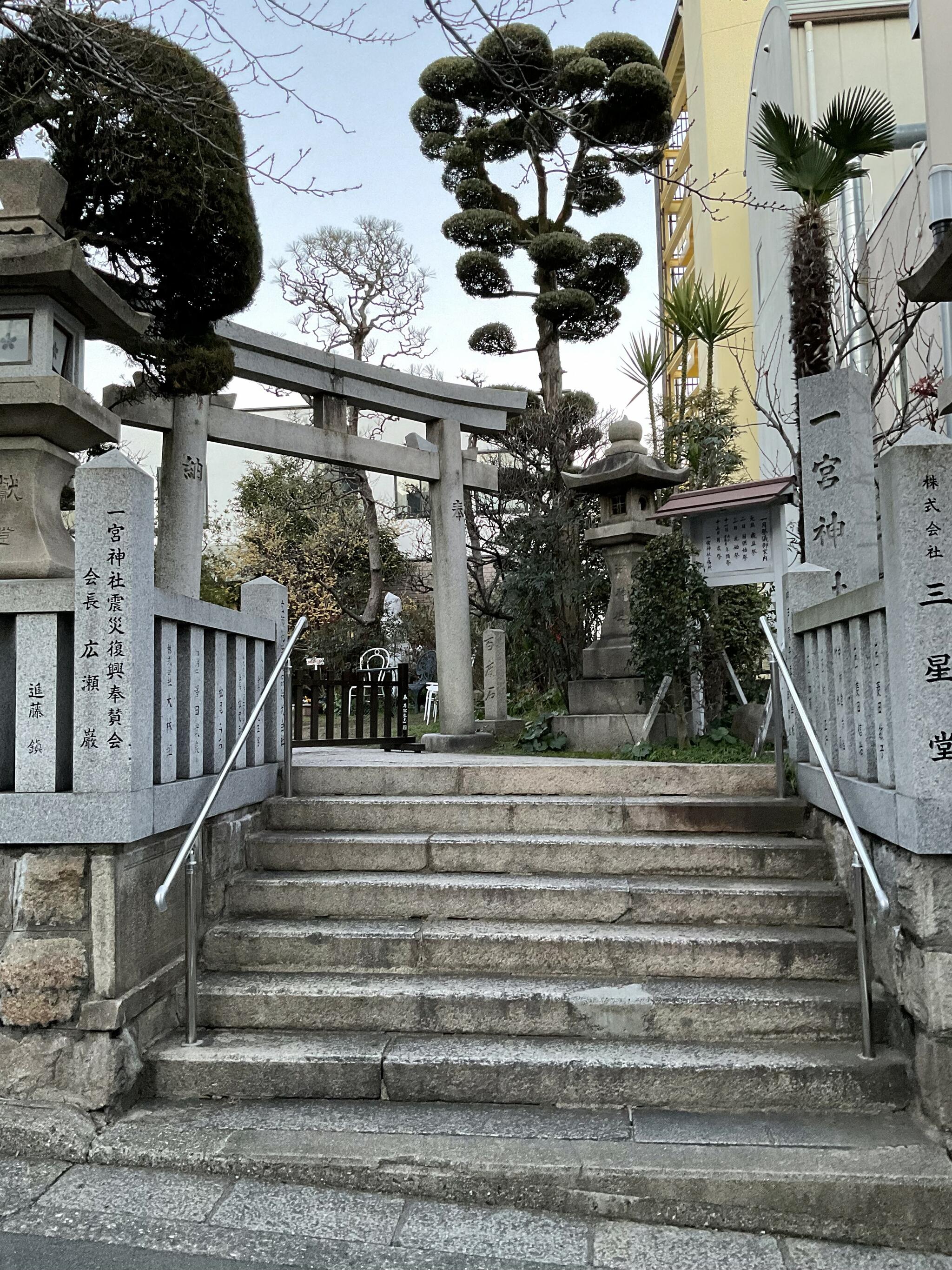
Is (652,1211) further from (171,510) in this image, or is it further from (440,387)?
(440,387)

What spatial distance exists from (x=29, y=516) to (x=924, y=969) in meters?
4.28

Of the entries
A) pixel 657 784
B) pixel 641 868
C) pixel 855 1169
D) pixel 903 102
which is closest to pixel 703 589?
pixel 657 784

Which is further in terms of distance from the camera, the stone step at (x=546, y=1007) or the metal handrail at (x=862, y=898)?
the stone step at (x=546, y=1007)

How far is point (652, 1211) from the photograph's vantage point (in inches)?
122

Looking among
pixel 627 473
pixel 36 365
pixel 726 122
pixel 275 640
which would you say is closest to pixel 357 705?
pixel 627 473

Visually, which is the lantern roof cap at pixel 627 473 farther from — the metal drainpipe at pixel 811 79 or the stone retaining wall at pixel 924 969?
the metal drainpipe at pixel 811 79

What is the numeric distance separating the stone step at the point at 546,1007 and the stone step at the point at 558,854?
29.0 inches

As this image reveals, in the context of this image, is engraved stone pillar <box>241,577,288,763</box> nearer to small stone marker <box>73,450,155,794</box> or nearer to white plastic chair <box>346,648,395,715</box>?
small stone marker <box>73,450,155,794</box>

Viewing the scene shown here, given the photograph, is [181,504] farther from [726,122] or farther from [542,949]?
[726,122]

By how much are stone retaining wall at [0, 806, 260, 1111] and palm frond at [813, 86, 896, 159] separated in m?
6.59

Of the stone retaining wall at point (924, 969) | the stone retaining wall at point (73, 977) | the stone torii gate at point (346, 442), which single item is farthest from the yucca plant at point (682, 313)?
the stone retaining wall at point (73, 977)

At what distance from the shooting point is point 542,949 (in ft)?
14.1

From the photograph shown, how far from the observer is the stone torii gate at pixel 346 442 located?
7441mm

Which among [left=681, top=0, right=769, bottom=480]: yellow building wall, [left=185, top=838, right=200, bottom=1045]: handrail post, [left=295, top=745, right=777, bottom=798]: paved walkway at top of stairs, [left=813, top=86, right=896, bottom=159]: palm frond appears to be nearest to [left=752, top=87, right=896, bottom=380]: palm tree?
[left=813, top=86, right=896, bottom=159]: palm frond
